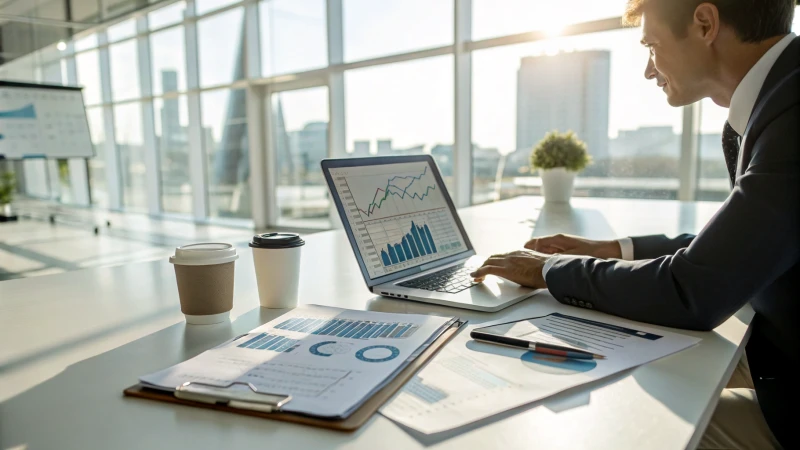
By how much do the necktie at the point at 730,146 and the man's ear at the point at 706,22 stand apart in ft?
0.81

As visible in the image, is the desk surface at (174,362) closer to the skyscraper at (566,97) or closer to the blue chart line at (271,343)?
the blue chart line at (271,343)

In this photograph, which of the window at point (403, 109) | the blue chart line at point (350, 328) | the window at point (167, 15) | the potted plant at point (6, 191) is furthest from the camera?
the window at point (167, 15)

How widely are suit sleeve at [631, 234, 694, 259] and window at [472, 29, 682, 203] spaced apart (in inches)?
138

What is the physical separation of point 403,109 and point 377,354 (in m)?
6.12

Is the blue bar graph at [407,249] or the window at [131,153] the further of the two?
the window at [131,153]

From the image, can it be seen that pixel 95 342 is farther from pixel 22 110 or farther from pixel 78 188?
pixel 78 188

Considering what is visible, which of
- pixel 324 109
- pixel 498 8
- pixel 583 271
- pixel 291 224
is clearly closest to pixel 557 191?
pixel 583 271

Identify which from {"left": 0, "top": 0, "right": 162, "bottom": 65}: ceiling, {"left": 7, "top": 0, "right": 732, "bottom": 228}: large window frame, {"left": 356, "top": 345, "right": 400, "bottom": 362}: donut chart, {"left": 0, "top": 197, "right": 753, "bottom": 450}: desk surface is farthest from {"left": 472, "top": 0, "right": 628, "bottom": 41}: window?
{"left": 356, "top": 345, "right": 400, "bottom": 362}: donut chart

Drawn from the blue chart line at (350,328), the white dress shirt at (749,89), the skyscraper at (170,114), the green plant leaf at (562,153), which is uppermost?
the skyscraper at (170,114)

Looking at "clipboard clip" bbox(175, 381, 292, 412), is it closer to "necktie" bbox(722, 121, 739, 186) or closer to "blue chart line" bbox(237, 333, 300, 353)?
"blue chart line" bbox(237, 333, 300, 353)

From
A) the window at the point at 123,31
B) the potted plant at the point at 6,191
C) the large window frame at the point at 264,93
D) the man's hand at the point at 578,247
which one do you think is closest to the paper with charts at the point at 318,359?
the man's hand at the point at 578,247

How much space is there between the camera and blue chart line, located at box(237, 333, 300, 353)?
2.72 feet

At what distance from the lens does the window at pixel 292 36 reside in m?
7.32

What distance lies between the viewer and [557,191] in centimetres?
312
